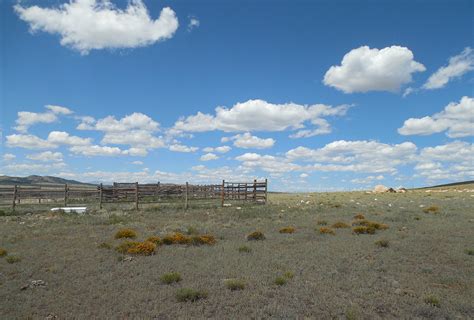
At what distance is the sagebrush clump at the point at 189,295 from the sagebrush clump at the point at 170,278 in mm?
1275

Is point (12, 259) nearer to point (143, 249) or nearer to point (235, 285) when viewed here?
point (143, 249)

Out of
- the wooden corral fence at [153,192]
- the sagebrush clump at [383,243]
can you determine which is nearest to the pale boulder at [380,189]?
the wooden corral fence at [153,192]

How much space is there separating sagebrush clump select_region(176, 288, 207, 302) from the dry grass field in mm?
26

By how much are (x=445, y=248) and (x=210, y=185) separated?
2649cm

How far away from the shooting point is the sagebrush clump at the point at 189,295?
9.84 metres

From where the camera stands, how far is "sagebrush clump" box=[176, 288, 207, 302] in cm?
984

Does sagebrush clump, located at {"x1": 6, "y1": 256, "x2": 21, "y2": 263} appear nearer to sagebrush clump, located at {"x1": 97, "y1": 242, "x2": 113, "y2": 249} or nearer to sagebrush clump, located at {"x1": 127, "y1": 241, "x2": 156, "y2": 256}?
sagebrush clump, located at {"x1": 97, "y1": 242, "x2": 113, "y2": 249}

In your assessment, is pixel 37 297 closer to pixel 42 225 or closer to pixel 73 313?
pixel 73 313

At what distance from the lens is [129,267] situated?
12938 mm

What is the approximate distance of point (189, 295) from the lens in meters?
9.91

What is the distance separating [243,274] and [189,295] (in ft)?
8.51

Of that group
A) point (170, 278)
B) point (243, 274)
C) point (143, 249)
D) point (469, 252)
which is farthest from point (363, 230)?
point (170, 278)

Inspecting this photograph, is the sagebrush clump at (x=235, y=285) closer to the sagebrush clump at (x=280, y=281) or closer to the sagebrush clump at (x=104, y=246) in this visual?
the sagebrush clump at (x=280, y=281)

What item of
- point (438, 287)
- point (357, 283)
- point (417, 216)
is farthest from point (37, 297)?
point (417, 216)
